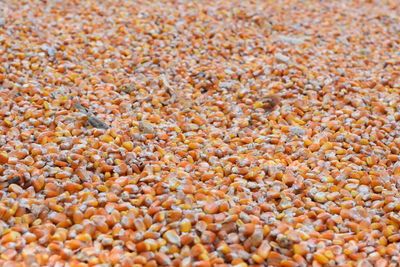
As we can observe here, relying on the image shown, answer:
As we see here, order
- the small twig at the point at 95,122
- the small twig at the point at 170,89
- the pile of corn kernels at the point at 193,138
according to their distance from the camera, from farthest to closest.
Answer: the small twig at the point at 170,89, the small twig at the point at 95,122, the pile of corn kernels at the point at 193,138

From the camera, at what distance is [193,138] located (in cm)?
268

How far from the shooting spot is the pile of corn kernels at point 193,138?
76.9 inches

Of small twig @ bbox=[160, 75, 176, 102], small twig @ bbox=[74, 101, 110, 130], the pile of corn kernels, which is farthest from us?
small twig @ bbox=[160, 75, 176, 102]

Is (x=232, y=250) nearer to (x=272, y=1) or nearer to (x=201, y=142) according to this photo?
Result: (x=201, y=142)

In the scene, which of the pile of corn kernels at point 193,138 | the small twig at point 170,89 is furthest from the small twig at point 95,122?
the small twig at point 170,89

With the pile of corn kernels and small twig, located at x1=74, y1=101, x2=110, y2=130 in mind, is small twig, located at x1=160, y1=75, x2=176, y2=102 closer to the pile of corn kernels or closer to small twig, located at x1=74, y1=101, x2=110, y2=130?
the pile of corn kernels

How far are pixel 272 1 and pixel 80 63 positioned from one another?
229 cm

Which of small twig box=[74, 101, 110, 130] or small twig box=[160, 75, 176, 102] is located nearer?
small twig box=[74, 101, 110, 130]

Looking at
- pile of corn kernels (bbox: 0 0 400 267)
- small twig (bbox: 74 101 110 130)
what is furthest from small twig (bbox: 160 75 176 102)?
small twig (bbox: 74 101 110 130)

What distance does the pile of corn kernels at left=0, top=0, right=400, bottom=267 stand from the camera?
1954mm

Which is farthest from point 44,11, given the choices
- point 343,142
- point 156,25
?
point 343,142

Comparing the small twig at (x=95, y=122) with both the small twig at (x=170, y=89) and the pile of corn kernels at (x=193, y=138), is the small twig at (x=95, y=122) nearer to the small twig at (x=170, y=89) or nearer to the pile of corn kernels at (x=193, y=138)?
the pile of corn kernels at (x=193, y=138)

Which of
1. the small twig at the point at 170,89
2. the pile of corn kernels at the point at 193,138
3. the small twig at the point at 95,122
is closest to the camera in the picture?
the pile of corn kernels at the point at 193,138

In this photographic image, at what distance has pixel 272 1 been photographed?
4.82 meters
